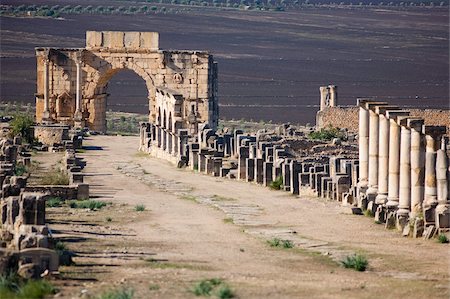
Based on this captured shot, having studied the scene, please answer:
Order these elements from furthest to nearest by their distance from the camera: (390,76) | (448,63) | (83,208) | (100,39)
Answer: (448,63) → (390,76) → (100,39) → (83,208)

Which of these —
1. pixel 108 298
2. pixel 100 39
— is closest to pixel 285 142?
pixel 100 39

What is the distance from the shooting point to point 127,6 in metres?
168

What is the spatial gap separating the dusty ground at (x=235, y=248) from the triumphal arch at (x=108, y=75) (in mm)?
20870

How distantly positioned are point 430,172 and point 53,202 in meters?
7.35

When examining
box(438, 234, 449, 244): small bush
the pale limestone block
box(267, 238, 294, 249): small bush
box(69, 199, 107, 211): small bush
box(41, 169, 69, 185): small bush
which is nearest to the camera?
box(267, 238, 294, 249): small bush

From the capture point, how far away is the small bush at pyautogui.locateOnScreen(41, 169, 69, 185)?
39.0 m

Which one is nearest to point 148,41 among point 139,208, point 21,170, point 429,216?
point 21,170

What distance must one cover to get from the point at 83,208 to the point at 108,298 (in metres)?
12.6

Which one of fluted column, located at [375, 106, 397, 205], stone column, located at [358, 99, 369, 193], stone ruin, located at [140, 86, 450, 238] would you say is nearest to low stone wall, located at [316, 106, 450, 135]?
stone ruin, located at [140, 86, 450, 238]

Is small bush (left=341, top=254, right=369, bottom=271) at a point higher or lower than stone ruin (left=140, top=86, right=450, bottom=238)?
lower

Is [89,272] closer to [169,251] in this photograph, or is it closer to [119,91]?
[169,251]

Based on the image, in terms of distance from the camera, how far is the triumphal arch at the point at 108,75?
62.4m

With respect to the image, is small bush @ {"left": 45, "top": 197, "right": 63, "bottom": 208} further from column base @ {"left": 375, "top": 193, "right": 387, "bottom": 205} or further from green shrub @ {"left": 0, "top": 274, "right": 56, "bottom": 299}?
green shrub @ {"left": 0, "top": 274, "right": 56, "bottom": 299}

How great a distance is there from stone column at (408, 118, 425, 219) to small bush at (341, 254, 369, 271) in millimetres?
5493
